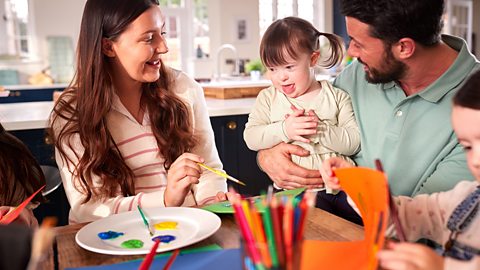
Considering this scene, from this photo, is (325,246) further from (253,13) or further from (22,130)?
(253,13)

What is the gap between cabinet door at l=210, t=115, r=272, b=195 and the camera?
9.35 feet

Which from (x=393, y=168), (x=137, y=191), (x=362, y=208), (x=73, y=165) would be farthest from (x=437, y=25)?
(x=73, y=165)

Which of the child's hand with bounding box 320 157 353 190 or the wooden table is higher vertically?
the child's hand with bounding box 320 157 353 190

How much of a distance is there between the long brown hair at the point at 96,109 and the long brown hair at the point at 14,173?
11 centimetres

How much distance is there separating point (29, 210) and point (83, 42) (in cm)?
56

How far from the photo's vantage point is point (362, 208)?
0.88 meters

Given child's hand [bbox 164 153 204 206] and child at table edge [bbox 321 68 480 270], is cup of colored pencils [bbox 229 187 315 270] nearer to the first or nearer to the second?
child at table edge [bbox 321 68 480 270]

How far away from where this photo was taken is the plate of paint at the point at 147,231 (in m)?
1.01

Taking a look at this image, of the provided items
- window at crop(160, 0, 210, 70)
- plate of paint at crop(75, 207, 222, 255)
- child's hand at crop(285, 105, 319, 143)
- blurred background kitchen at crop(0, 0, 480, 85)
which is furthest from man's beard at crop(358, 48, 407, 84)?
window at crop(160, 0, 210, 70)

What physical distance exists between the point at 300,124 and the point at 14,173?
2.83ft

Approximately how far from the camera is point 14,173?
1548mm

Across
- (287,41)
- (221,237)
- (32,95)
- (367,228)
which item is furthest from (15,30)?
(367,228)

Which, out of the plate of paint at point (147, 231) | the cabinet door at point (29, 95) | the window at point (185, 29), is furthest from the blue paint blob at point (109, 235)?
the window at point (185, 29)

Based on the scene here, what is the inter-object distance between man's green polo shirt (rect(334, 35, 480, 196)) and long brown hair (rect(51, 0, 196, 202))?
27.4 inches
